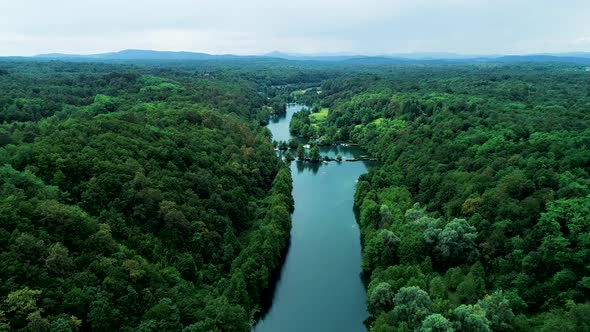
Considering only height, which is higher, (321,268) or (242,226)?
(242,226)

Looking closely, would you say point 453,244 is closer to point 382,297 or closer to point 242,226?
point 382,297

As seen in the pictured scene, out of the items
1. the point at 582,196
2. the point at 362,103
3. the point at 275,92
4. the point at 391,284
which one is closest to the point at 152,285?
the point at 391,284

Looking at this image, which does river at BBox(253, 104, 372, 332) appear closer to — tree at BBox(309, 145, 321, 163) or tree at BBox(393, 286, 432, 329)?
tree at BBox(393, 286, 432, 329)

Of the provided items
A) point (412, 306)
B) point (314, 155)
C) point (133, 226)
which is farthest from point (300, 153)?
point (412, 306)

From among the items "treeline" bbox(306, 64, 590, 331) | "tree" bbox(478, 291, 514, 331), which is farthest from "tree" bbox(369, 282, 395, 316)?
"tree" bbox(478, 291, 514, 331)

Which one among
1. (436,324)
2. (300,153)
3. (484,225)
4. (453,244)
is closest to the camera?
(436,324)

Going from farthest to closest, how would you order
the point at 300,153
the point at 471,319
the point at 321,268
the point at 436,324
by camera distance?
the point at 300,153 → the point at 321,268 → the point at 471,319 → the point at 436,324

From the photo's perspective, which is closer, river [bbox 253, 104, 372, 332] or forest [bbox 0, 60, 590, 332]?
forest [bbox 0, 60, 590, 332]

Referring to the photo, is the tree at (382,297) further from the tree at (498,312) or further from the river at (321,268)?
the tree at (498,312)
